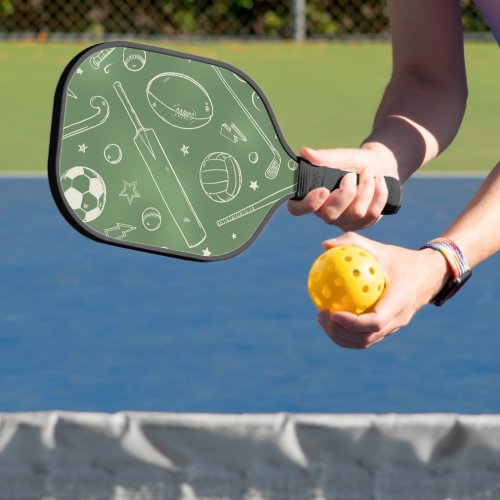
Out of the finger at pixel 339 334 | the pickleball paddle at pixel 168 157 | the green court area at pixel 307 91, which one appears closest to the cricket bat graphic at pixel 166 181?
the pickleball paddle at pixel 168 157

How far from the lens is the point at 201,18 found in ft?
45.3

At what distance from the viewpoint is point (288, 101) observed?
10016 mm

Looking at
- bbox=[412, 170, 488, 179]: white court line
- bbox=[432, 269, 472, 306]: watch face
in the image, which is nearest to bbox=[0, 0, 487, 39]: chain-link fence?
bbox=[412, 170, 488, 179]: white court line

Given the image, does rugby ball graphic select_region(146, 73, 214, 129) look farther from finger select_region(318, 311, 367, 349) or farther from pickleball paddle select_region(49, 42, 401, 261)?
finger select_region(318, 311, 367, 349)

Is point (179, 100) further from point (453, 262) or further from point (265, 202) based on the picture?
point (453, 262)

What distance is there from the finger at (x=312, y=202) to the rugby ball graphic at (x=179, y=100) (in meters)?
0.22

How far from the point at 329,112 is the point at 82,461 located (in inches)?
291

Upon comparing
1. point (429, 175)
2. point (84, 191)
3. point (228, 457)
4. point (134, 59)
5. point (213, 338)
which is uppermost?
point (134, 59)

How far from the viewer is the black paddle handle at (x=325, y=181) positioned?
93.8 inches

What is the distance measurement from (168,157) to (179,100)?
0.37 ft

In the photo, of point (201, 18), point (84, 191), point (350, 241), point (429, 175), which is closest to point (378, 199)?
point (350, 241)

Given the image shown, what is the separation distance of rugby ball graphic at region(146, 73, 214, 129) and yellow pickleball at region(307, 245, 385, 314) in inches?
13.5

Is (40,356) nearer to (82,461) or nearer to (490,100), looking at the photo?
(82,461)

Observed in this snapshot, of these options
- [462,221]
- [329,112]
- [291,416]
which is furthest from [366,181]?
[329,112]
